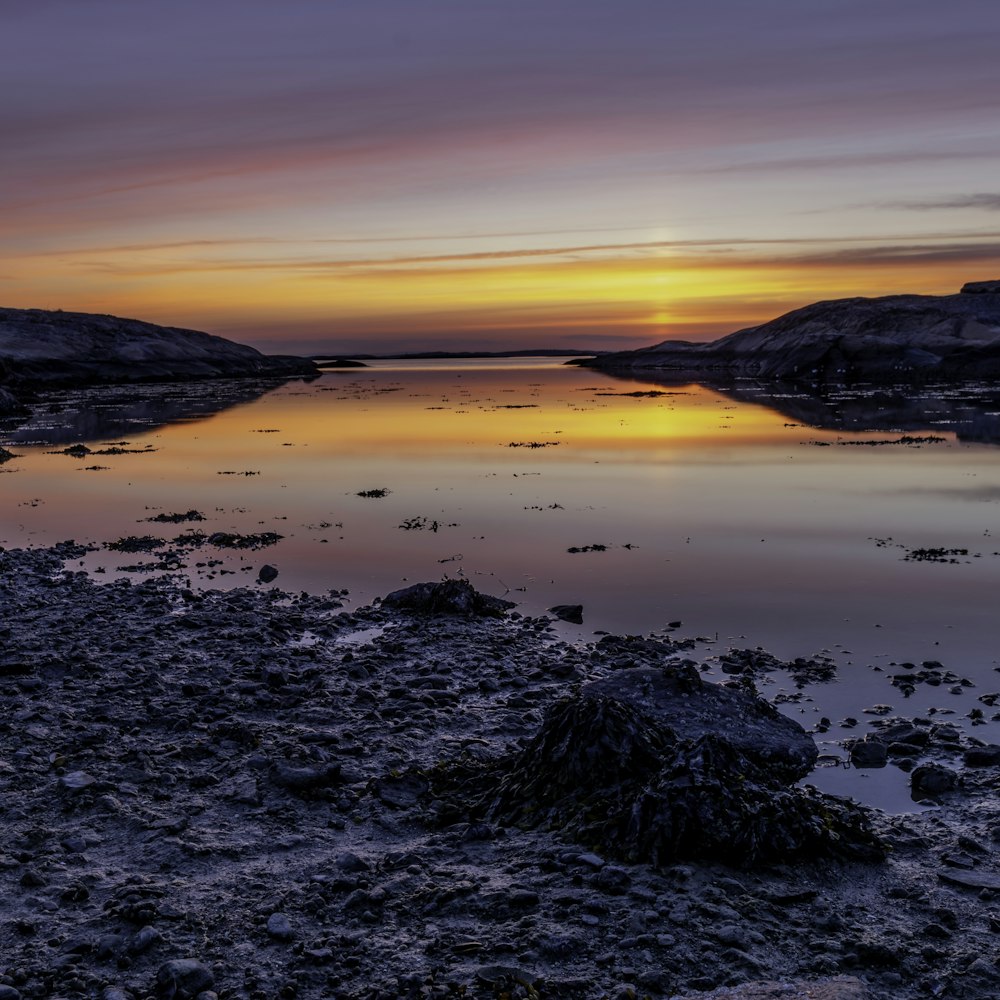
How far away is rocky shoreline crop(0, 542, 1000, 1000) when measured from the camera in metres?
5.94

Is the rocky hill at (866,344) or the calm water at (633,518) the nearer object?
the calm water at (633,518)

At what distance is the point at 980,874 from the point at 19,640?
38.7 feet

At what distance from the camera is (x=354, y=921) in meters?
6.52

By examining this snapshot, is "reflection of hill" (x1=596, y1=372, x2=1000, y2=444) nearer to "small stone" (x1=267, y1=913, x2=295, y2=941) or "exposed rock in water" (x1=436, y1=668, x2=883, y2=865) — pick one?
"exposed rock in water" (x1=436, y1=668, x2=883, y2=865)

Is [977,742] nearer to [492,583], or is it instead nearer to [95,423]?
[492,583]

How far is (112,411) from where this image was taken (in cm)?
6625

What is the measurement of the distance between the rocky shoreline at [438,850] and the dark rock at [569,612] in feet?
7.93

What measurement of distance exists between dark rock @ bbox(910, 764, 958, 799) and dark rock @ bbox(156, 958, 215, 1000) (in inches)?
240

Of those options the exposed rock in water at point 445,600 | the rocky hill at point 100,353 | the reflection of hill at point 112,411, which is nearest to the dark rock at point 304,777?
the exposed rock in water at point 445,600

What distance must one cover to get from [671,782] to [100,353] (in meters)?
126

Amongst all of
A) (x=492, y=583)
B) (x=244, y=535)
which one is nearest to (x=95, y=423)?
(x=244, y=535)

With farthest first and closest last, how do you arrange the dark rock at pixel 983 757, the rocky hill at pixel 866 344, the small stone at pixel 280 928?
the rocky hill at pixel 866 344, the dark rock at pixel 983 757, the small stone at pixel 280 928

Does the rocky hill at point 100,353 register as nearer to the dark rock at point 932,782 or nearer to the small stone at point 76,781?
the small stone at point 76,781

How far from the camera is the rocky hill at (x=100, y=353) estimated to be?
342 ft
